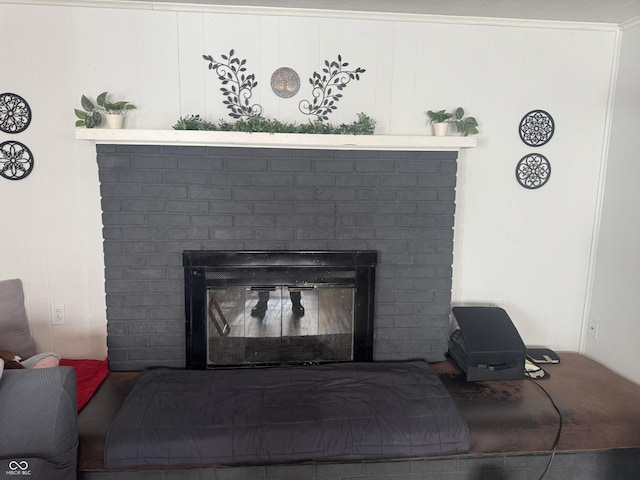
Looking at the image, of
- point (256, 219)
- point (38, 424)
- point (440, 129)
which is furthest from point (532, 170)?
point (38, 424)

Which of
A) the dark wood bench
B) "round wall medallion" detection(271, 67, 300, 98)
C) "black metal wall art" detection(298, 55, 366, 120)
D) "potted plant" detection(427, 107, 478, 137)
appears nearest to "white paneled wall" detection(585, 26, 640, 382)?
the dark wood bench

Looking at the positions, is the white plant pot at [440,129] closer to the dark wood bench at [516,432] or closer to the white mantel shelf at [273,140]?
the white mantel shelf at [273,140]

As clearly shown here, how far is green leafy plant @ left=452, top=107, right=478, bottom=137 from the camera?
2461 mm

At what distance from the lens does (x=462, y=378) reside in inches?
95.7

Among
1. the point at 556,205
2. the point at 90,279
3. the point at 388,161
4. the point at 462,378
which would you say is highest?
the point at 388,161

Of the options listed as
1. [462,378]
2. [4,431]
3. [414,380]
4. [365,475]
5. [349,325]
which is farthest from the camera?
[349,325]

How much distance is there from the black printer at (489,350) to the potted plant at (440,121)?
1084 millimetres

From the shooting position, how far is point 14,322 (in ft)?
7.55

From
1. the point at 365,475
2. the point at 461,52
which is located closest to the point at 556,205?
the point at 461,52

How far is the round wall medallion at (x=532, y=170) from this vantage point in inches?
106

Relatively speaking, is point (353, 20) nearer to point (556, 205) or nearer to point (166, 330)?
point (556, 205)

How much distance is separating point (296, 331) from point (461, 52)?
1.93 metres

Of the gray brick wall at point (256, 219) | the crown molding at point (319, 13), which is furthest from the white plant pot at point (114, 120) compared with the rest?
the crown molding at point (319, 13)

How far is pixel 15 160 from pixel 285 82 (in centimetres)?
157
